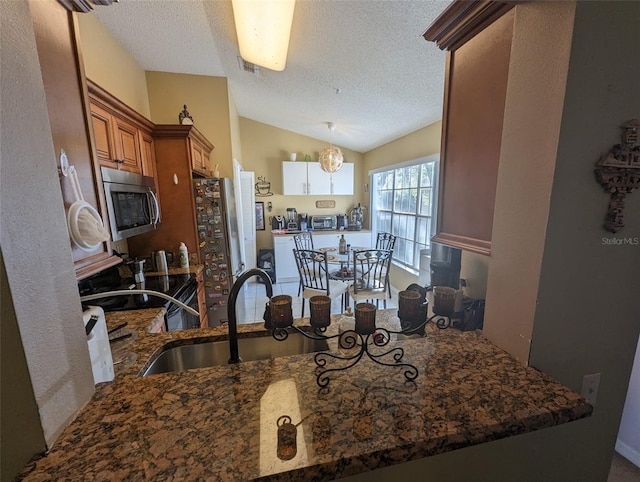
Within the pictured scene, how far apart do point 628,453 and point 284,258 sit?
14.1 ft

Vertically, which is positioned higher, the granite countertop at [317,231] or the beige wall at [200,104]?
the beige wall at [200,104]

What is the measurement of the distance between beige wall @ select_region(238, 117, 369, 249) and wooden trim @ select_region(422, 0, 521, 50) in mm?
4435

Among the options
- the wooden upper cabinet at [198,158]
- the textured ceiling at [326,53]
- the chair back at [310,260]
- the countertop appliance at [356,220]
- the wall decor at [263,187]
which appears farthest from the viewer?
the countertop appliance at [356,220]

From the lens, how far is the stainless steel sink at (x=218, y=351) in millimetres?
1102

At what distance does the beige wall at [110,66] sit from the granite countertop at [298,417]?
6.85ft

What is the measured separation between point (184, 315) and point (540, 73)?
229cm

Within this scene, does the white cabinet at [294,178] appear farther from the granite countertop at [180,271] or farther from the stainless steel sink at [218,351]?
the stainless steel sink at [218,351]

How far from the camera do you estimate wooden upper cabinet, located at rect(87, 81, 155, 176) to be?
1.62 meters

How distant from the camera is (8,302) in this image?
0.47 meters

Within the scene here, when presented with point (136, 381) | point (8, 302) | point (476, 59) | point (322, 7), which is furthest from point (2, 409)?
point (322, 7)

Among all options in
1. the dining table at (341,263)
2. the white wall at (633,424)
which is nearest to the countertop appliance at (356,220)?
the dining table at (341,263)

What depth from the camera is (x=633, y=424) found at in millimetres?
1623

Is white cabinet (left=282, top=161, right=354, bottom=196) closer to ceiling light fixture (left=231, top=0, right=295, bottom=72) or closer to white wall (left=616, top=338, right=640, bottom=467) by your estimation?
ceiling light fixture (left=231, top=0, right=295, bottom=72)

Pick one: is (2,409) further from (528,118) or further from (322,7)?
(322,7)
